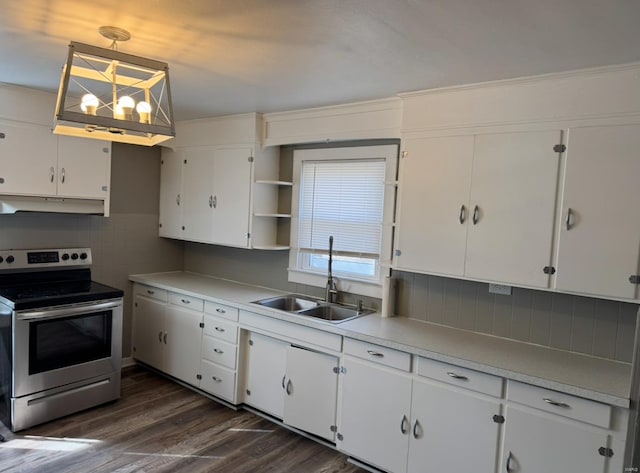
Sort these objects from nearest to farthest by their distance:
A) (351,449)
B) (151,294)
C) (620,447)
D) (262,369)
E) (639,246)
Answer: (620,447) → (639,246) → (351,449) → (262,369) → (151,294)

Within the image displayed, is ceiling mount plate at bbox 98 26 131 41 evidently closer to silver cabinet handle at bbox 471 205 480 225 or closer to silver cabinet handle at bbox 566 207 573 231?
silver cabinet handle at bbox 471 205 480 225

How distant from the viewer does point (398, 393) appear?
263cm

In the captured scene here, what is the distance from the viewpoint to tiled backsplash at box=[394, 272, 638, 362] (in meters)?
2.44

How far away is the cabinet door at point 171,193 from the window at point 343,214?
1.25 meters

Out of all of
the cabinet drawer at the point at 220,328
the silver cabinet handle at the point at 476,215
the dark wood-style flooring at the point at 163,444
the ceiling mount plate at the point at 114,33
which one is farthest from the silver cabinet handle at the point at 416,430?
the ceiling mount plate at the point at 114,33

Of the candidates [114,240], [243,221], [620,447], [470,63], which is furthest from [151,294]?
[620,447]

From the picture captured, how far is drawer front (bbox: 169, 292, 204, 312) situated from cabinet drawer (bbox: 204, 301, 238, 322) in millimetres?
76

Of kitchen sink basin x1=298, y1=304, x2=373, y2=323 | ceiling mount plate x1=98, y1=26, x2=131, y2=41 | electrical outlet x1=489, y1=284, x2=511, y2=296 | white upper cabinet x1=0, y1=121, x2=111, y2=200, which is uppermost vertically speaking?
ceiling mount plate x1=98, y1=26, x2=131, y2=41

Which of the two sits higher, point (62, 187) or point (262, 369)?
Result: point (62, 187)

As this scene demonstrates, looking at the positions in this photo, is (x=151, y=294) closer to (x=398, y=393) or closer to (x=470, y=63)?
(x=398, y=393)

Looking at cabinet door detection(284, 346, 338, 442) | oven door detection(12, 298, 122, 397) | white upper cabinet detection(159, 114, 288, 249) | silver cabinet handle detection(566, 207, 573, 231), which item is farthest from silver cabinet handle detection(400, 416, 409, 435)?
oven door detection(12, 298, 122, 397)

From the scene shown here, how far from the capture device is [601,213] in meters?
2.25

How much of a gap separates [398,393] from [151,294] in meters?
2.58

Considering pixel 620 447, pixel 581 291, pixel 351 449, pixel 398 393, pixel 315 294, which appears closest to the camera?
pixel 620 447
